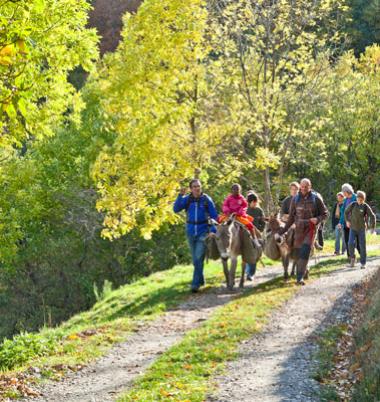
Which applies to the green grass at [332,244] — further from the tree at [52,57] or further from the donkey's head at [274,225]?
the tree at [52,57]

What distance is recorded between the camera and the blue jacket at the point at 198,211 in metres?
13.8

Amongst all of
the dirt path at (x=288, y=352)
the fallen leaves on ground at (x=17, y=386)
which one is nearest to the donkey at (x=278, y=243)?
the dirt path at (x=288, y=352)

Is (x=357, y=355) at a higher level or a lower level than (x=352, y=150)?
Answer: lower

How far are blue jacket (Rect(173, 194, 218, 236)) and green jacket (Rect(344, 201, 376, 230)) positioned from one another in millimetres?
4334

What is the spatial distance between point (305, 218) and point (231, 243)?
160 centimetres

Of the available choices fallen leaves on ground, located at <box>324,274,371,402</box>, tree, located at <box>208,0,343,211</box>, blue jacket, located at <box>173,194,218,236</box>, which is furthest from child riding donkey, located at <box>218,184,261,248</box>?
tree, located at <box>208,0,343,211</box>

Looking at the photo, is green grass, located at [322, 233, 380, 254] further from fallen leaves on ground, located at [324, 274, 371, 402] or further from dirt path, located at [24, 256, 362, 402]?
fallen leaves on ground, located at [324, 274, 371, 402]

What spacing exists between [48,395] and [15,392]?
41cm

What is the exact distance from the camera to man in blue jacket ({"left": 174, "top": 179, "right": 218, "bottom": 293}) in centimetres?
1380

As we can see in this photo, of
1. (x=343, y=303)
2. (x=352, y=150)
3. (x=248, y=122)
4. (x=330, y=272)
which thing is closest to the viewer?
(x=343, y=303)

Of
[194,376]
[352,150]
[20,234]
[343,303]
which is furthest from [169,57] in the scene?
[352,150]

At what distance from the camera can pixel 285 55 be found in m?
19.8

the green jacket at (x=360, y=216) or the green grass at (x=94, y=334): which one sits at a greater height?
the green jacket at (x=360, y=216)

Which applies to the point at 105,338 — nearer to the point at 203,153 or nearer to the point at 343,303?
the point at 343,303
